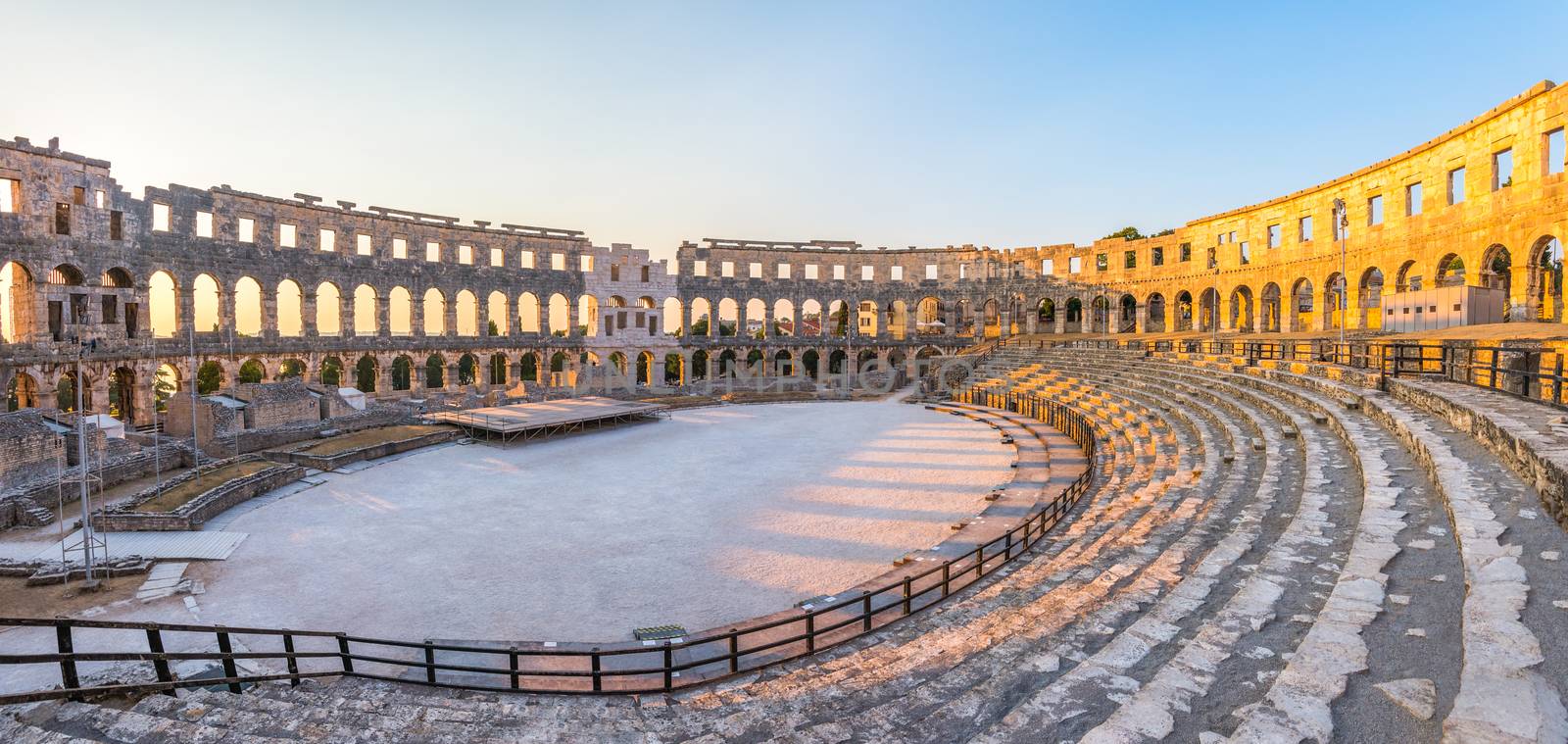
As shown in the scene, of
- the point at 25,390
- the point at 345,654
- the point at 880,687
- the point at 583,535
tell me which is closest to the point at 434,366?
the point at 25,390

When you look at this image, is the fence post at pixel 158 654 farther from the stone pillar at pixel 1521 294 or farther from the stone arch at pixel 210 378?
the stone arch at pixel 210 378

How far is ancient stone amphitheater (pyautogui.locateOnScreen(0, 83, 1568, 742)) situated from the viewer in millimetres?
4492

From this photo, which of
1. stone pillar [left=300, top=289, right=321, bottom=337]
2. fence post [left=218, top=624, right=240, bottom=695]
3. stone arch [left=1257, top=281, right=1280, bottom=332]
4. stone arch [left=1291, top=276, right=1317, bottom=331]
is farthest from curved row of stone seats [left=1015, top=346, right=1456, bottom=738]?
stone pillar [left=300, top=289, right=321, bottom=337]

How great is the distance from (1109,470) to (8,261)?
35.3 meters

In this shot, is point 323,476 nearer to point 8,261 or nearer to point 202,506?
point 202,506

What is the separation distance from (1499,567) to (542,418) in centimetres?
2663

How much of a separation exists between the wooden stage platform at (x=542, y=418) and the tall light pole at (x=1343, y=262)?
991 inches

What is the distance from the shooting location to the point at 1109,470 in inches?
648

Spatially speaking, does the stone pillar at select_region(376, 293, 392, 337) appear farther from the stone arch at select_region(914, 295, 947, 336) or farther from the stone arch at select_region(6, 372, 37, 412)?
the stone arch at select_region(914, 295, 947, 336)

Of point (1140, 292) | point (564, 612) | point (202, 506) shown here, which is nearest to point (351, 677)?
point (564, 612)

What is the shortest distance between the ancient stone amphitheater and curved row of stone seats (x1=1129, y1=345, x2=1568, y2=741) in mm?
27

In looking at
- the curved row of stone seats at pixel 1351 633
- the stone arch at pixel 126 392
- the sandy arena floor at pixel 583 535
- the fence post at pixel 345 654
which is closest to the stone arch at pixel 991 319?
the sandy arena floor at pixel 583 535

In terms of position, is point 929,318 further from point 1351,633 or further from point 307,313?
point 1351,633

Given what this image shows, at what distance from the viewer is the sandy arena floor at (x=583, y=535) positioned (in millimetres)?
10805
